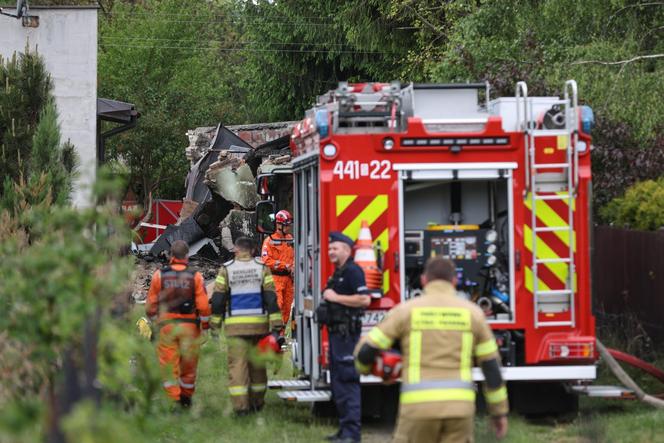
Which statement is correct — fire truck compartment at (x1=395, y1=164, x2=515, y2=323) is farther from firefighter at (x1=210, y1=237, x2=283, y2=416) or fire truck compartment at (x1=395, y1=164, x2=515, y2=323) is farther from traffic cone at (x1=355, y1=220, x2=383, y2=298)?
firefighter at (x1=210, y1=237, x2=283, y2=416)

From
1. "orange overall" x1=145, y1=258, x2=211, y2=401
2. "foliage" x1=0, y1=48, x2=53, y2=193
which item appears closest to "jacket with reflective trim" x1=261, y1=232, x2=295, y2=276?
"foliage" x1=0, y1=48, x2=53, y2=193

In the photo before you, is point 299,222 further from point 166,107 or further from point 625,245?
point 166,107

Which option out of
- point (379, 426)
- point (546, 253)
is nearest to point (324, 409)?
point (379, 426)

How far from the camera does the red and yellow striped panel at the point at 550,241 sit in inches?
403

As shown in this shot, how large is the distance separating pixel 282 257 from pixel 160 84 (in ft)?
113

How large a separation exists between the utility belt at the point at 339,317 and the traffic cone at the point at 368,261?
0.24m

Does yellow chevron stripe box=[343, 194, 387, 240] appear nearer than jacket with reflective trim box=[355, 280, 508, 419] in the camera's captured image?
No

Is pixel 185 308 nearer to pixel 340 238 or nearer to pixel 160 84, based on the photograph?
pixel 340 238

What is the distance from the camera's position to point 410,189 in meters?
10.8

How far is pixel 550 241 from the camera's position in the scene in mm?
10297

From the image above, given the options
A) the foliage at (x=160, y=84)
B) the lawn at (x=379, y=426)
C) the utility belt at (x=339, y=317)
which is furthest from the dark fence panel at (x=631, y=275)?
the foliage at (x=160, y=84)

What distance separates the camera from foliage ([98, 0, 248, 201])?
4588cm

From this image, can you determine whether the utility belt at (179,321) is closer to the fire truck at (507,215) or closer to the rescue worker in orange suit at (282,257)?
the fire truck at (507,215)

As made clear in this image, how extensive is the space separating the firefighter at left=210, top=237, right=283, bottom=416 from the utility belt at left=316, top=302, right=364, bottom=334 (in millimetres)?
1719
